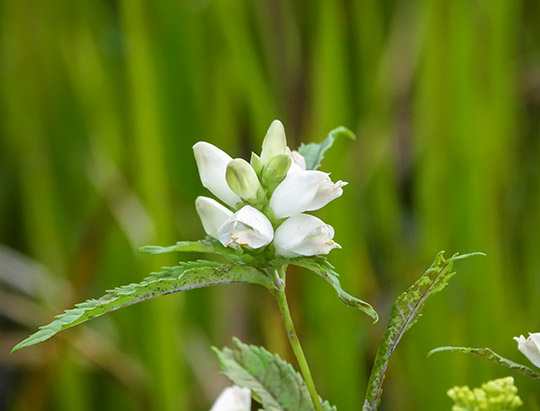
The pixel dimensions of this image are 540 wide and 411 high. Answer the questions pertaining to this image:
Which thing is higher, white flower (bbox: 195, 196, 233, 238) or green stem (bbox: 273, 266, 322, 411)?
white flower (bbox: 195, 196, 233, 238)

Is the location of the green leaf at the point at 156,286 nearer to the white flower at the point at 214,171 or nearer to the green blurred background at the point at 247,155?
the white flower at the point at 214,171

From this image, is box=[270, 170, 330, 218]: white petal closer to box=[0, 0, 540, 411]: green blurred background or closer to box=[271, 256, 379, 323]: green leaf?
box=[271, 256, 379, 323]: green leaf

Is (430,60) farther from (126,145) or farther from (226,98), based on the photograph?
(126,145)

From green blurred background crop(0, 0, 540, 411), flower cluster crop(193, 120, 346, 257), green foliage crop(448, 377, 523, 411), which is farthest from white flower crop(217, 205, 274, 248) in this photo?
green blurred background crop(0, 0, 540, 411)

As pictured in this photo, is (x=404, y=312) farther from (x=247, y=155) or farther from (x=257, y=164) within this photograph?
(x=247, y=155)

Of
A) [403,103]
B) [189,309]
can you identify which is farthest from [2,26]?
[403,103]

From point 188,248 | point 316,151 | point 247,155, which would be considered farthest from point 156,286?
point 247,155
